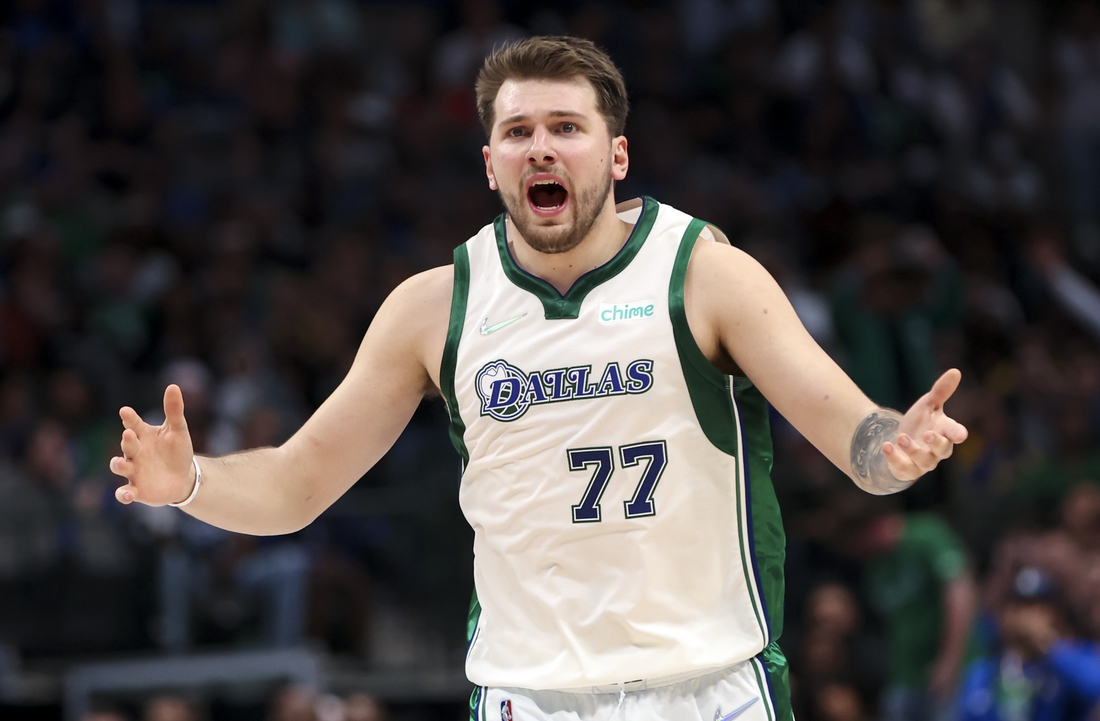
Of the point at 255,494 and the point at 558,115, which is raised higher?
the point at 558,115

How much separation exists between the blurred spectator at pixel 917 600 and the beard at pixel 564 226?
5.61 meters

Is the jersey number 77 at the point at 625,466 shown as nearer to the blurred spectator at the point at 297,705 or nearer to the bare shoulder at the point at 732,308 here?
the bare shoulder at the point at 732,308

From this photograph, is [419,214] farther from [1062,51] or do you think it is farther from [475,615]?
[475,615]

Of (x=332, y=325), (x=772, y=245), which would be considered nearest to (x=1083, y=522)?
(x=772, y=245)

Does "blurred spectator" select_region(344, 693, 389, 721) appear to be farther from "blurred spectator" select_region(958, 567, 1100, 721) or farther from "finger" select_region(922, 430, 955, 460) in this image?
"finger" select_region(922, 430, 955, 460)

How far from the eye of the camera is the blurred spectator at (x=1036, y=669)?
8.11m

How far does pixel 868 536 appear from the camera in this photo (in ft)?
30.7

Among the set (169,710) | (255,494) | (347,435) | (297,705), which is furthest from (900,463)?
(169,710)

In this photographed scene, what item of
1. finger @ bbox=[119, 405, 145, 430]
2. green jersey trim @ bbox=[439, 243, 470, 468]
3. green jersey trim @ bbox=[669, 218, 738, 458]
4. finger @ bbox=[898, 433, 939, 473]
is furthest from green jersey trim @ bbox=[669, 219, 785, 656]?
finger @ bbox=[119, 405, 145, 430]

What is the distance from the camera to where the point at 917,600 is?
30.2ft

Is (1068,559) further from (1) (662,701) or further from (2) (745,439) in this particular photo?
(1) (662,701)

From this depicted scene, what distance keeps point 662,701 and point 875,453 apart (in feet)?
3.17

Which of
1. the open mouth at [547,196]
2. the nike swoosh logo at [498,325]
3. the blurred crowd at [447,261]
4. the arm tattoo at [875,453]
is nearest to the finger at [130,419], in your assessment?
the nike swoosh logo at [498,325]

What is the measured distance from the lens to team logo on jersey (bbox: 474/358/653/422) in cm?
401
